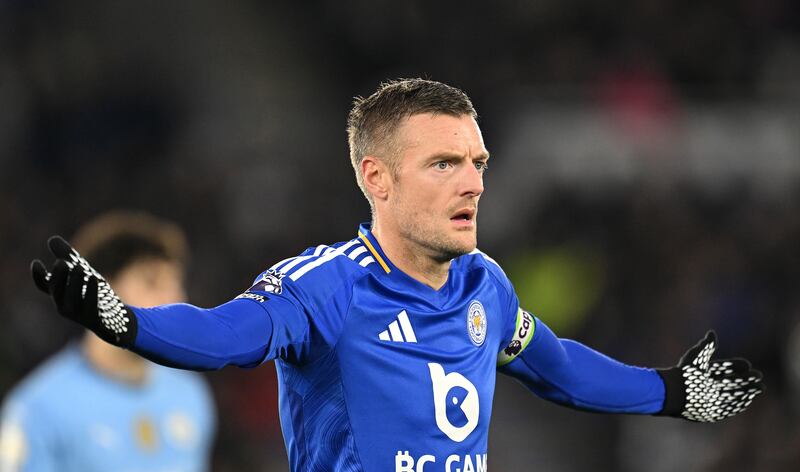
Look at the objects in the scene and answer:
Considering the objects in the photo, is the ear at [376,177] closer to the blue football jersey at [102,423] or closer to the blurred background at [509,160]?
the blue football jersey at [102,423]

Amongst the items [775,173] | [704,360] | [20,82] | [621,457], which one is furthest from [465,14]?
[704,360]

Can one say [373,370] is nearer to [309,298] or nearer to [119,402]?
[309,298]

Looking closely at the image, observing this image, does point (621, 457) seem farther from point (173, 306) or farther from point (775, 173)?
point (173, 306)

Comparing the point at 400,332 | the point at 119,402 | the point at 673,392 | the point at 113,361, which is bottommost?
the point at 119,402

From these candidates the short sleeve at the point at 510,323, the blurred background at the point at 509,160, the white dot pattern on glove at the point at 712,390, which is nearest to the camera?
the short sleeve at the point at 510,323

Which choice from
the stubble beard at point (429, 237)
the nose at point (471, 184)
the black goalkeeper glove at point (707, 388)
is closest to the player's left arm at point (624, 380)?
the black goalkeeper glove at point (707, 388)

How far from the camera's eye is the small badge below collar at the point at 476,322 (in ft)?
13.1

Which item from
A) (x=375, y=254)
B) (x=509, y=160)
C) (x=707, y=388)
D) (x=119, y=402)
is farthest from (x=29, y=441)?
(x=509, y=160)

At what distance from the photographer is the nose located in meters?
3.85

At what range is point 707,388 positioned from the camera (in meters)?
4.51

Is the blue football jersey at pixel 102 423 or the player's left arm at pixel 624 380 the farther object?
the blue football jersey at pixel 102 423

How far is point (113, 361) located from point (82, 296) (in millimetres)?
2984

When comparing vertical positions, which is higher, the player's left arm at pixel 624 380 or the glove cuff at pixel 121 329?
the glove cuff at pixel 121 329

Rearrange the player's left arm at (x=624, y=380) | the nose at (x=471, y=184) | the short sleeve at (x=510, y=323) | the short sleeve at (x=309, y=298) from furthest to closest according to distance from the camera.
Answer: the player's left arm at (x=624, y=380) → the short sleeve at (x=510, y=323) → the nose at (x=471, y=184) → the short sleeve at (x=309, y=298)
